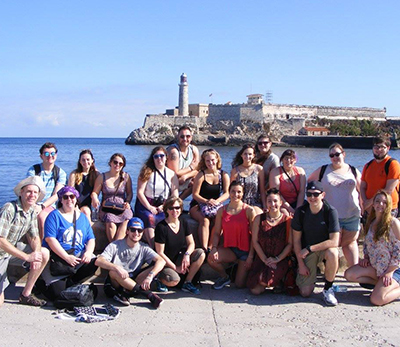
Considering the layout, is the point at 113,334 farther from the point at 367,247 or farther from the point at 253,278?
the point at 367,247

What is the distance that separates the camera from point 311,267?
500cm

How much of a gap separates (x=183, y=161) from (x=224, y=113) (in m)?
74.8

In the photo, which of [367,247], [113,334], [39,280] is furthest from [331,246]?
[39,280]

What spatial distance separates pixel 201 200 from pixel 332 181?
5.28 ft

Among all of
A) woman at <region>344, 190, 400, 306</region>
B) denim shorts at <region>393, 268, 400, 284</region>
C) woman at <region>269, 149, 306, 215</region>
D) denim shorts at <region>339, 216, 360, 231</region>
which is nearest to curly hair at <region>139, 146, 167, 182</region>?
woman at <region>269, 149, 306, 215</region>

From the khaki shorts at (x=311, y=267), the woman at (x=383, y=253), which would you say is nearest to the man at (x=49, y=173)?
the khaki shorts at (x=311, y=267)

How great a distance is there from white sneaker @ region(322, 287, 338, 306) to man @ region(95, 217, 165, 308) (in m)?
1.72

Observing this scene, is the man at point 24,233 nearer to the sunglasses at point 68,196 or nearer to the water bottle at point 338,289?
the sunglasses at point 68,196

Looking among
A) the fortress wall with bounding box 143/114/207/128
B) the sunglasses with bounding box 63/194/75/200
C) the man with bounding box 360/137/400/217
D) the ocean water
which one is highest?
the fortress wall with bounding box 143/114/207/128

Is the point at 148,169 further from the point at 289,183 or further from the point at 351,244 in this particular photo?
the point at 351,244

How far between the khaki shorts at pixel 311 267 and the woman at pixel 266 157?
1471mm

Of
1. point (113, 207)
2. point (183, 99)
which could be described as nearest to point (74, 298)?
point (113, 207)

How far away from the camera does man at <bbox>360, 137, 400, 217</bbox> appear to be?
5.66m

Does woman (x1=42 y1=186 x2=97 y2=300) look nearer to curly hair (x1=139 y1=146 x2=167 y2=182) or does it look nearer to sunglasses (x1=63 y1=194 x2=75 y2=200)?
sunglasses (x1=63 y1=194 x2=75 y2=200)
